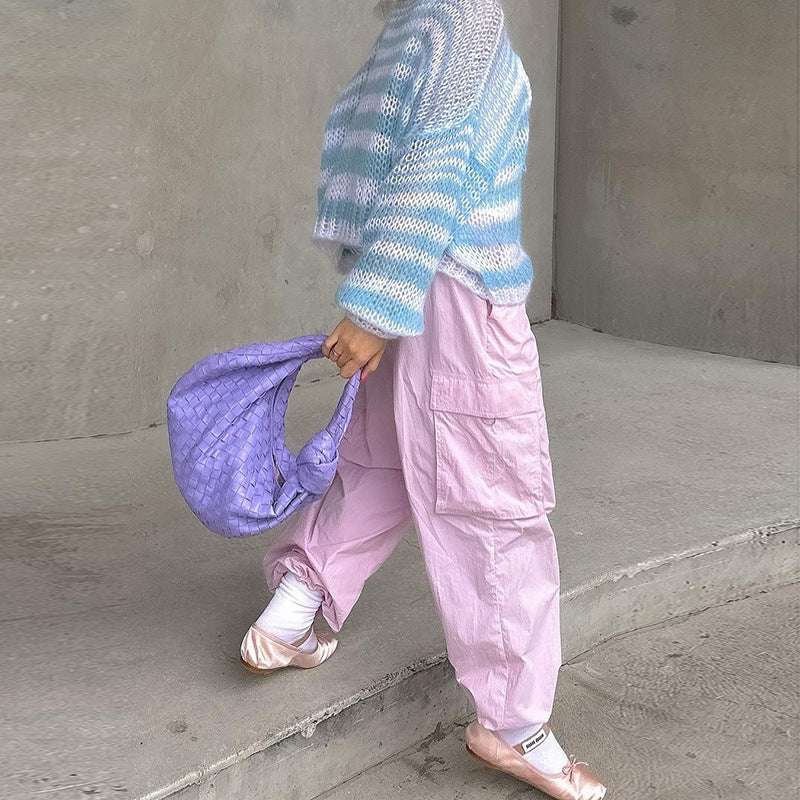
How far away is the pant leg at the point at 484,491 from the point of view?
197cm

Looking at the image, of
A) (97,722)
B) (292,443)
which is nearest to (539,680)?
(97,722)

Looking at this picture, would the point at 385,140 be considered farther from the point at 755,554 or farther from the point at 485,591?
the point at 755,554

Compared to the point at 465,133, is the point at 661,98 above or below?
below

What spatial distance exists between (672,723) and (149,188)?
7.21 ft

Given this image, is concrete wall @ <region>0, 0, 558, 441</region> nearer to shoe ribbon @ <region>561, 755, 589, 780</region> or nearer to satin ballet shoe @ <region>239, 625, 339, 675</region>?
satin ballet shoe @ <region>239, 625, 339, 675</region>

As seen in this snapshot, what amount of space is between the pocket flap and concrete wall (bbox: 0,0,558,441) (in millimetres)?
1893

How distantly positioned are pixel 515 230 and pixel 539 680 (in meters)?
0.80

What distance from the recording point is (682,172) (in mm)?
4707

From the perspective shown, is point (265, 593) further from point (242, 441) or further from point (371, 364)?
point (371, 364)

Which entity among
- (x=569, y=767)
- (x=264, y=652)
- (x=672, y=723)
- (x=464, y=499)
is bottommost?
(x=672, y=723)

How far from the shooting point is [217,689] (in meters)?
2.18

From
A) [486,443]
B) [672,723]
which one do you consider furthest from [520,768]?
[486,443]

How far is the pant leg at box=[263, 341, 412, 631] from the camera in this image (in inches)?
86.6

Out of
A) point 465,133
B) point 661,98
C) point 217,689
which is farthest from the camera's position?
point 661,98
